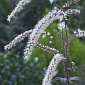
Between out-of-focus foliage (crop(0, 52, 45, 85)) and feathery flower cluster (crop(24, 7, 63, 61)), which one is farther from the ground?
out-of-focus foliage (crop(0, 52, 45, 85))

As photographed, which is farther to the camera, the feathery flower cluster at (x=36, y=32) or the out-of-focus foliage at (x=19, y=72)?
the out-of-focus foliage at (x=19, y=72)

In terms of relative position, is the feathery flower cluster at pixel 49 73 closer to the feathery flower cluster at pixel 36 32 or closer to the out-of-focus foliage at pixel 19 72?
the feathery flower cluster at pixel 36 32

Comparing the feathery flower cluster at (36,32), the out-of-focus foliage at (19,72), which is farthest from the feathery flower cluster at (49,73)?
the out-of-focus foliage at (19,72)

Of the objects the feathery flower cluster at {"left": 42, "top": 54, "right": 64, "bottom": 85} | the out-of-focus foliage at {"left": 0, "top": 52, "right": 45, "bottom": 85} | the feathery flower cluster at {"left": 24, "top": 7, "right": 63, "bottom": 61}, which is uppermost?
the out-of-focus foliage at {"left": 0, "top": 52, "right": 45, "bottom": 85}

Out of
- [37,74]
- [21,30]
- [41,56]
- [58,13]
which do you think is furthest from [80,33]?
[21,30]

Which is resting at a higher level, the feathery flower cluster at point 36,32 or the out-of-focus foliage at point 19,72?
the out-of-focus foliage at point 19,72

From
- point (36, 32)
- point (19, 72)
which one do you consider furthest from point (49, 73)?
point (19, 72)

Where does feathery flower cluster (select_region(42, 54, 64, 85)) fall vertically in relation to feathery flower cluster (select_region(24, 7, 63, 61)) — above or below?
below

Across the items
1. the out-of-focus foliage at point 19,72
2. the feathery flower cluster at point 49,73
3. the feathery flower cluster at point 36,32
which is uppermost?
the out-of-focus foliage at point 19,72

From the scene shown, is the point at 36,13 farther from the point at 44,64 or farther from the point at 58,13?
the point at 58,13

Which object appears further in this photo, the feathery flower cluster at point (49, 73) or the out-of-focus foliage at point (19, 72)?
the out-of-focus foliage at point (19, 72)

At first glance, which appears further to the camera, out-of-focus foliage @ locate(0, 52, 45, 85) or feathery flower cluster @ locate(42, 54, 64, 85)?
out-of-focus foliage @ locate(0, 52, 45, 85)

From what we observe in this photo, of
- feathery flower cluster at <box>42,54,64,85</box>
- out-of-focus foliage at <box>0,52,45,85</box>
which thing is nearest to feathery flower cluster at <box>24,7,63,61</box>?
feathery flower cluster at <box>42,54,64,85</box>

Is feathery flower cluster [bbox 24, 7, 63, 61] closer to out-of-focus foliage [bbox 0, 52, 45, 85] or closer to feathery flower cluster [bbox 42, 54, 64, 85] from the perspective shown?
feathery flower cluster [bbox 42, 54, 64, 85]
